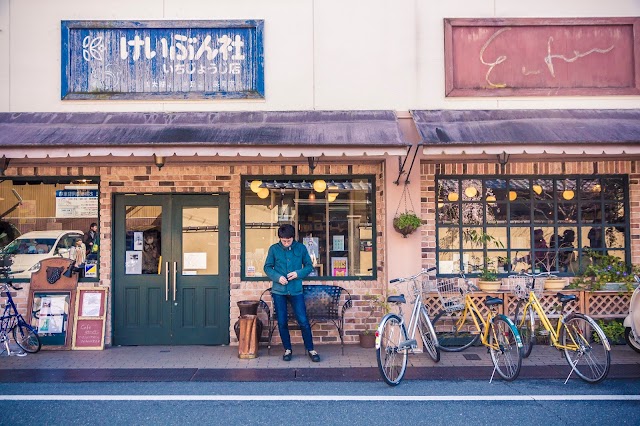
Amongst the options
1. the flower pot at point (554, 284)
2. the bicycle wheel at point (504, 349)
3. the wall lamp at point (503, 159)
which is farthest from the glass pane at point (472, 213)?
the bicycle wheel at point (504, 349)

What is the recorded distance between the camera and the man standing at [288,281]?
7.94 m

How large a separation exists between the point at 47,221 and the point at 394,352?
5.93 metres

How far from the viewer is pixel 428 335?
7.72m

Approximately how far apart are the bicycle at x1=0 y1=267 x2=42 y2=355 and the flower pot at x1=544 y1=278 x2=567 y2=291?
25.2ft

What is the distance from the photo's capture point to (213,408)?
5930 mm

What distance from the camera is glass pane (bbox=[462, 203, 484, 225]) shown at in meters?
9.24

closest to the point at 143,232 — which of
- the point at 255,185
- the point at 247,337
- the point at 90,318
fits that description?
the point at 90,318

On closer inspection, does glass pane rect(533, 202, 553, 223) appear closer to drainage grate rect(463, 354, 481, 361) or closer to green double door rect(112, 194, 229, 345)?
drainage grate rect(463, 354, 481, 361)

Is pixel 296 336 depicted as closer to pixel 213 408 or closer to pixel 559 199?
pixel 213 408

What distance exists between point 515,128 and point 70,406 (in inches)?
255

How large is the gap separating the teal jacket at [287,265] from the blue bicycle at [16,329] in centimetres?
365

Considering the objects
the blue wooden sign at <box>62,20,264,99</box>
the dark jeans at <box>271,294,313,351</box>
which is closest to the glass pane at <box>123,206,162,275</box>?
the blue wooden sign at <box>62,20,264,99</box>

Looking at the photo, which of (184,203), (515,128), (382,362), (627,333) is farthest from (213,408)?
(627,333)

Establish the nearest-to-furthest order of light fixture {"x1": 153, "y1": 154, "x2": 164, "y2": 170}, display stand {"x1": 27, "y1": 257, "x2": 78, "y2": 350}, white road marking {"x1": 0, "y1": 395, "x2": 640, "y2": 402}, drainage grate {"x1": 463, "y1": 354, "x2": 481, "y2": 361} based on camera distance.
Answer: white road marking {"x1": 0, "y1": 395, "x2": 640, "y2": 402} → drainage grate {"x1": 463, "y1": 354, "x2": 481, "y2": 361} → light fixture {"x1": 153, "y1": 154, "x2": 164, "y2": 170} → display stand {"x1": 27, "y1": 257, "x2": 78, "y2": 350}
